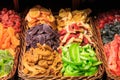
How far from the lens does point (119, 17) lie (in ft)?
9.71

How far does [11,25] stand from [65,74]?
0.78 meters

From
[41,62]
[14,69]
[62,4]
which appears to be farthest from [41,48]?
[62,4]

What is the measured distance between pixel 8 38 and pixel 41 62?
429 mm

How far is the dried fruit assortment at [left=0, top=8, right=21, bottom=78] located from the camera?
2.41 metres

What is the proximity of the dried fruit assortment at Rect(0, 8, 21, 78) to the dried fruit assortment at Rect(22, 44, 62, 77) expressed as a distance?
12 cm

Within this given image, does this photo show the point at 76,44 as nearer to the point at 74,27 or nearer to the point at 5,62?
the point at 74,27

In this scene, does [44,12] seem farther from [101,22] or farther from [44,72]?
[44,72]

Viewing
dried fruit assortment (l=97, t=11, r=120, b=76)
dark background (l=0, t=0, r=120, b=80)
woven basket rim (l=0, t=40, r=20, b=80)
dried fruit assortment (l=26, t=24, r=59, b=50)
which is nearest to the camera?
woven basket rim (l=0, t=40, r=20, b=80)

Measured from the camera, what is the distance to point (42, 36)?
8.62 ft

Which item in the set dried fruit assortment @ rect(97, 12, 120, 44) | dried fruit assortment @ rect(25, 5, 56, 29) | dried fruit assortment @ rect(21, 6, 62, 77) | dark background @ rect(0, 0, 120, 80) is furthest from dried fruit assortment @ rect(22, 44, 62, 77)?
dark background @ rect(0, 0, 120, 80)

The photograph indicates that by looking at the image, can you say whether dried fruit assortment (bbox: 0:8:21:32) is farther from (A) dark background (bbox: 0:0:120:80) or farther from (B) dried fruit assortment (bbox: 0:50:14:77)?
(B) dried fruit assortment (bbox: 0:50:14:77)

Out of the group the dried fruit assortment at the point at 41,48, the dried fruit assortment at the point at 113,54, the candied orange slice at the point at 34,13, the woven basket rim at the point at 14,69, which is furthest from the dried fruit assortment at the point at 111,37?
the woven basket rim at the point at 14,69

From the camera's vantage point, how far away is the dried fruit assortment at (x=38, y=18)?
280 centimetres

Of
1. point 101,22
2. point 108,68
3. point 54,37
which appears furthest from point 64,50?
point 101,22
